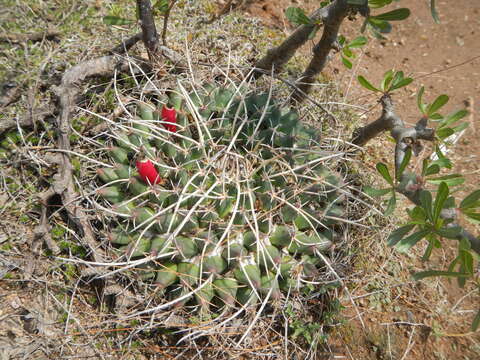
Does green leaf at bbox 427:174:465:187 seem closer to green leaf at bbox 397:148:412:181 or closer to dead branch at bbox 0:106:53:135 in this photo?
green leaf at bbox 397:148:412:181

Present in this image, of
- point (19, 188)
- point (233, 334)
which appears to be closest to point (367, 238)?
point (233, 334)

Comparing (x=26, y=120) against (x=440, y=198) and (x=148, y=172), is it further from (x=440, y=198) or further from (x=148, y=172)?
(x=440, y=198)

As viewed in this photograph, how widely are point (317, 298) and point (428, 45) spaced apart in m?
2.81

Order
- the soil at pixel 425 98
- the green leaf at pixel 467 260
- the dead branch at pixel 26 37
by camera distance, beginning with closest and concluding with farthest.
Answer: the green leaf at pixel 467 260
the soil at pixel 425 98
the dead branch at pixel 26 37

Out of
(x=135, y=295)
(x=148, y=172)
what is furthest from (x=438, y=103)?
(x=135, y=295)

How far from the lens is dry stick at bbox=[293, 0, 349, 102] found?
6.06 feet

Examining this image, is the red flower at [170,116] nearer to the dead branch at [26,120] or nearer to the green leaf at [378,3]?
the dead branch at [26,120]

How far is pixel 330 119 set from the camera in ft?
7.88

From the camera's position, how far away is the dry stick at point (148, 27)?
217cm

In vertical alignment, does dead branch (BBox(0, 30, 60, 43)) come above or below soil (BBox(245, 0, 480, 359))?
above

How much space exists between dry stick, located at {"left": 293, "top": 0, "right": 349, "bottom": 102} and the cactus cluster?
0.45m

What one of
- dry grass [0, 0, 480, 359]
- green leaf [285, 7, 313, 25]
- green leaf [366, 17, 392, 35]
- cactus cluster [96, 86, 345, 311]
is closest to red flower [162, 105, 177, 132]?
cactus cluster [96, 86, 345, 311]

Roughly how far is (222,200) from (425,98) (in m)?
2.44

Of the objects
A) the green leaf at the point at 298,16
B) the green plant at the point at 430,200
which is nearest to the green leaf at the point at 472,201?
the green plant at the point at 430,200
